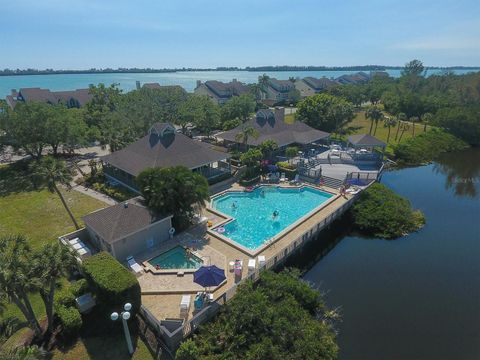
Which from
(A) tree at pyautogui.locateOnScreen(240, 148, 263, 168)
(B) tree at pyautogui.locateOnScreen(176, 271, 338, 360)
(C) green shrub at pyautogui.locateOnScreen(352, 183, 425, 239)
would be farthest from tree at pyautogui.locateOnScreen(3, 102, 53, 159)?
(C) green shrub at pyautogui.locateOnScreen(352, 183, 425, 239)

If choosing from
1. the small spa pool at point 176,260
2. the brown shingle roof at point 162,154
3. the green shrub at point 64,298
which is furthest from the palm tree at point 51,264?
the brown shingle roof at point 162,154

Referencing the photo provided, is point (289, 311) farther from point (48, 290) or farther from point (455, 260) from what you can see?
point (455, 260)

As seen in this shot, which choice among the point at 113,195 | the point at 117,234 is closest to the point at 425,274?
the point at 117,234

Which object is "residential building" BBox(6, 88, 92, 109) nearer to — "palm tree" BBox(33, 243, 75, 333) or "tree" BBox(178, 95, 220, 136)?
"tree" BBox(178, 95, 220, 136)

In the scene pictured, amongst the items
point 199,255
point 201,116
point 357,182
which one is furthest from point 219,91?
point 199,255

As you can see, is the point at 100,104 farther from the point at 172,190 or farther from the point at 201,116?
the point at 172,190

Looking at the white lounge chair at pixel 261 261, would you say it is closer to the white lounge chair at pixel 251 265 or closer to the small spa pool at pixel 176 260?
the white lounge chair at pixel 251 265
